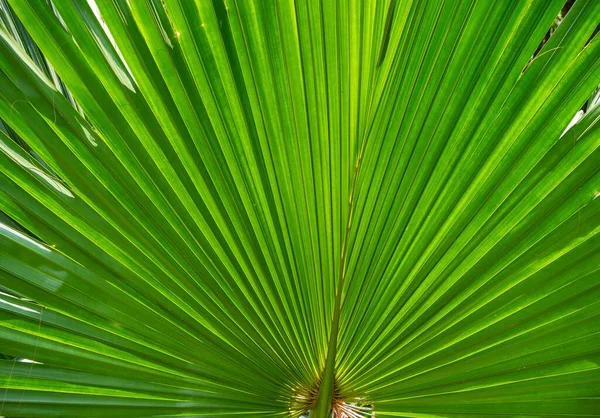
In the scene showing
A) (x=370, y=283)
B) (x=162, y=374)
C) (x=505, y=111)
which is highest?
(x=505, y=111)

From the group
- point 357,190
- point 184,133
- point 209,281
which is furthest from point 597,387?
point 184,133

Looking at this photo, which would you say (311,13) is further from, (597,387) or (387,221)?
(597,387)

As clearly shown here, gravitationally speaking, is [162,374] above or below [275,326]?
below

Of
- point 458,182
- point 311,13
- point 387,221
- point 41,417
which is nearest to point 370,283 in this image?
point 387,221

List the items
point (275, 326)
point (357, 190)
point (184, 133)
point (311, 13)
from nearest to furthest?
point (311, 13), point (184, 133), point (357, 190), point (275, 326)

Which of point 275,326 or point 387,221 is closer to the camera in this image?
point 387,221

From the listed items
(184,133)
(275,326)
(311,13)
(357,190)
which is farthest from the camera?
(275,326)
